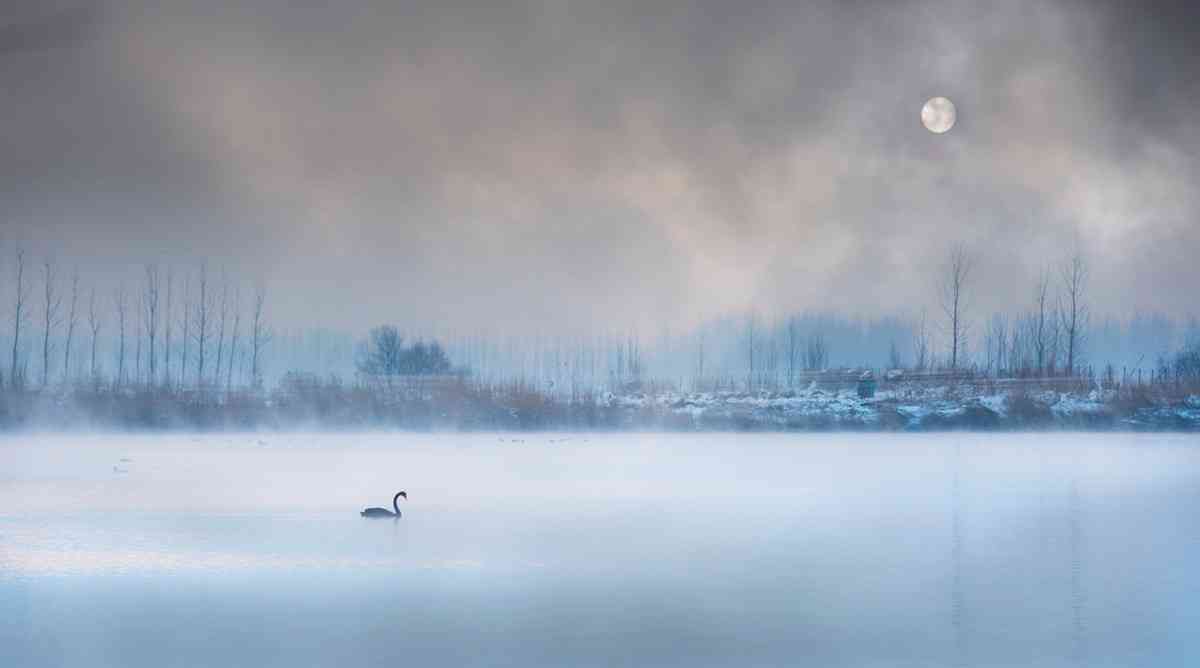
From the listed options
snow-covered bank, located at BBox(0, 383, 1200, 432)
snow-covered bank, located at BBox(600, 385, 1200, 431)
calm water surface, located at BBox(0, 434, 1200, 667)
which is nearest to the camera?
calm water surface, located at BBox(0, 434, 1200, 667)

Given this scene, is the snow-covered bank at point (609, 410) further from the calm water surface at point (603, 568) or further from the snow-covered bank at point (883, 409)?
the calm water surface at point (603, 568)

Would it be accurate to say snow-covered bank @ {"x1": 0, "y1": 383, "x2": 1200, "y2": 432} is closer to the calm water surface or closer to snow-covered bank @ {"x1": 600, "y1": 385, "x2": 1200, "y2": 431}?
snow-covered bank @ {"x1": 600, "y1": 385, "x2": 1200, "y2": 431}

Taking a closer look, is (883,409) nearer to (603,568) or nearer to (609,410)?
(609,410)

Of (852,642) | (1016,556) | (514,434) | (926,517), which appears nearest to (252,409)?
(514,434)

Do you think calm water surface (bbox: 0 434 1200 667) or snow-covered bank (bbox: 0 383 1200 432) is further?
snow-covered bank (bbox: 0 383 1200 432)

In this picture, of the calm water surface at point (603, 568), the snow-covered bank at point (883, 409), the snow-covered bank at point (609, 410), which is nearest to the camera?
the calm water surface at point (603, 568)

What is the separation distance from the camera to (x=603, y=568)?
31.0ft

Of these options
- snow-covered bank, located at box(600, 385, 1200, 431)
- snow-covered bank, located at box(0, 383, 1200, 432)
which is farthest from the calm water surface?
snow-covered bank, located at box(600, 385, 1200, 431)

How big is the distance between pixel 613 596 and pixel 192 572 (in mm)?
3122

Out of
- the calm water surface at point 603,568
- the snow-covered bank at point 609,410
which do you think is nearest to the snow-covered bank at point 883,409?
the snow-covered bank at point 609,410

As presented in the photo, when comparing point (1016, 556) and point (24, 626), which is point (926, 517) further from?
point (24, 626)

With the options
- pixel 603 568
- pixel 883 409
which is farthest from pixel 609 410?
pixel 603 568

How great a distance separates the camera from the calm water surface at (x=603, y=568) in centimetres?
689

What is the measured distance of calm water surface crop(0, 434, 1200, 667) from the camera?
6.89 meters
